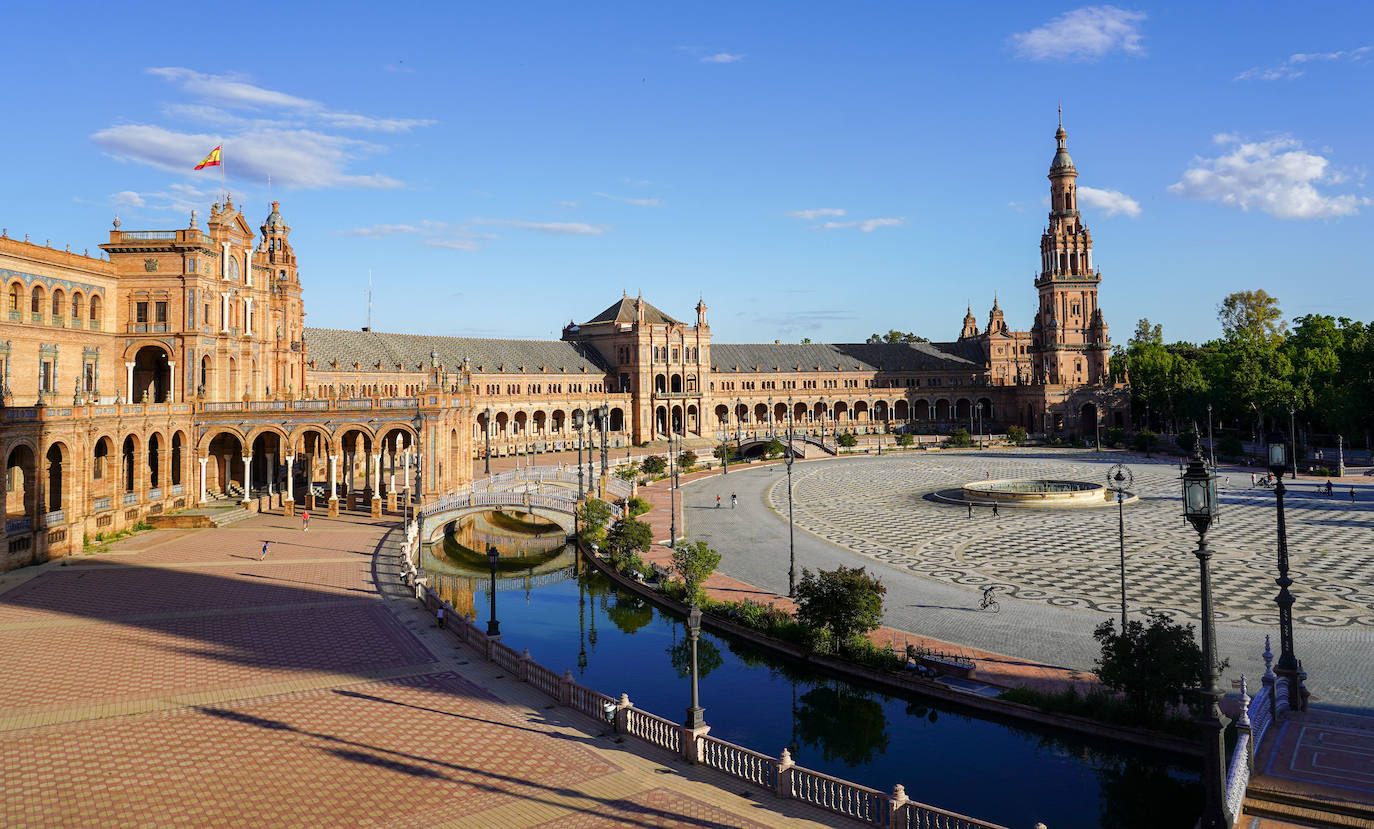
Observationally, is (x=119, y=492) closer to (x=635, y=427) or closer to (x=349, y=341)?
(x=349, y=341)

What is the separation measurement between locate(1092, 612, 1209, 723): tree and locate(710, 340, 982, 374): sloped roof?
104m

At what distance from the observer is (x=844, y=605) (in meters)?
27.3

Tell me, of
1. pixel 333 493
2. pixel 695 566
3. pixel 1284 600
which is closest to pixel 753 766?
pixel 1284 600

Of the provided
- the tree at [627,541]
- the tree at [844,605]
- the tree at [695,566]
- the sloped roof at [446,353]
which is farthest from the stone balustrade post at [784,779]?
the sloped roof at [446,353]

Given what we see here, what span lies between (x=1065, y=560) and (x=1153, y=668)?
70.1 feet

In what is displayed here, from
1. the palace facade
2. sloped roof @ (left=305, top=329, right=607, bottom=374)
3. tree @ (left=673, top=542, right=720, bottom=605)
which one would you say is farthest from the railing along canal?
sloped roof @ (left=305, top=329, right=607, bottom=374)

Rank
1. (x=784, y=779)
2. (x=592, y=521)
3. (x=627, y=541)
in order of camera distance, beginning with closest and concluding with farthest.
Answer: (x=784, y=779) < (x=627, y=541) < (x=592, y=521)

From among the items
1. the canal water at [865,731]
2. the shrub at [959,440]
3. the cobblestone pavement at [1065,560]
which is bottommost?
the canal water at [865,731]

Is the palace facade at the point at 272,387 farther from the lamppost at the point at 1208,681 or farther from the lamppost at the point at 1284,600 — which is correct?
the lamppost at the point at 1208,681

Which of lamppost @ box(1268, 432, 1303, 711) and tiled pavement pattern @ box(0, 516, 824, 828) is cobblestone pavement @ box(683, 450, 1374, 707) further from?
tiled pavement pattern @ box(0, 516, 824, 828)

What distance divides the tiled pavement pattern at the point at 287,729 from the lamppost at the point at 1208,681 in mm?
6428

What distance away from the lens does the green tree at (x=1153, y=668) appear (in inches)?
813

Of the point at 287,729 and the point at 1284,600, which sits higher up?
the point at 1284,600

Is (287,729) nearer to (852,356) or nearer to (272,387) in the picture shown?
(272,387)
